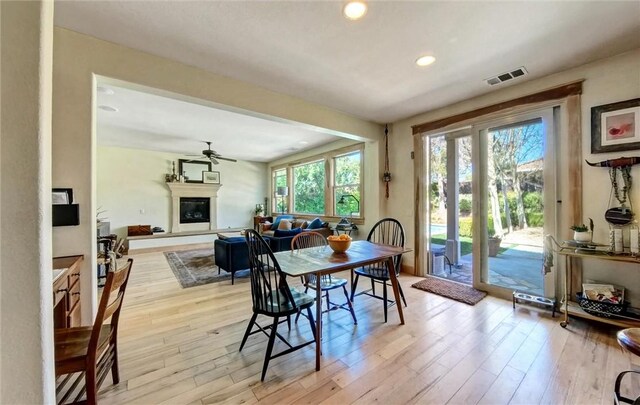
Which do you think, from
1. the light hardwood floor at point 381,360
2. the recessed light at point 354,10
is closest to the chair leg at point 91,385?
the light hardwood floor at point 381,360

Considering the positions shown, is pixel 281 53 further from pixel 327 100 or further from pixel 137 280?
pixel 137 280

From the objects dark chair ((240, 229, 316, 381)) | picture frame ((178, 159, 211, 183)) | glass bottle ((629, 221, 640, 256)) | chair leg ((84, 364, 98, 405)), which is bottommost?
chair leg ((84, 364, 98, 405))

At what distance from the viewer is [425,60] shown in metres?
2.39

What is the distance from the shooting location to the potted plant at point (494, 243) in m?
3.24

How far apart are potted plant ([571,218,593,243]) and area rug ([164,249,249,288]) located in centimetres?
424

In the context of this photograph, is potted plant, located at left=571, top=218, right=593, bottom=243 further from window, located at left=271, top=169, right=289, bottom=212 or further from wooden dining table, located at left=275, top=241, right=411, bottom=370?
window, located at left=271, top=169, right=289, bottom=212

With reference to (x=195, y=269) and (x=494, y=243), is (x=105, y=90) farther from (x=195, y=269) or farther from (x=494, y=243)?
(x=494, y=243)

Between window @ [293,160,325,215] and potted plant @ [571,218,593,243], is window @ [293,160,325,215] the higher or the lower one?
the higher one

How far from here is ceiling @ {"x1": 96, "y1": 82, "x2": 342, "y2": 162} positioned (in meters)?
3.44

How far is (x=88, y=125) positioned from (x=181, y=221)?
5690 mm

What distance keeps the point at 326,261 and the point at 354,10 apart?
75.2 inches

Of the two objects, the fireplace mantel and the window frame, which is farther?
the fireplace mantel

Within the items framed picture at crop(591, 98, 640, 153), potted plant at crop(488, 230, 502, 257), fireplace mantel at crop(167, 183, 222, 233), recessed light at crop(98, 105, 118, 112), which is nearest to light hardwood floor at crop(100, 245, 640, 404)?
potted plant at crop(488, 230, 502, 257)

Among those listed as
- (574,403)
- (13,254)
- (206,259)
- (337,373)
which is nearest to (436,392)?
(337,373)
